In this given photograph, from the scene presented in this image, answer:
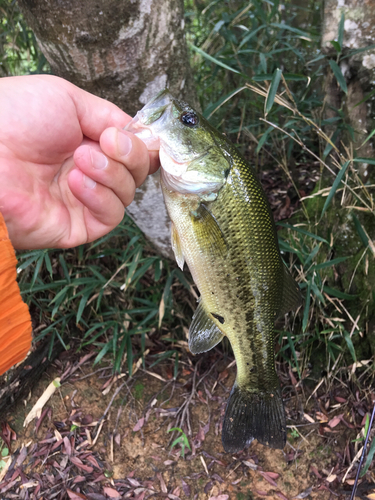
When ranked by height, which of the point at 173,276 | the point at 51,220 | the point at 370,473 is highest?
the point at 51,220

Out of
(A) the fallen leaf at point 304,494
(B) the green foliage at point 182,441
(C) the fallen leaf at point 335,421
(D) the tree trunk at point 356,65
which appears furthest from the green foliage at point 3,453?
(D) the tree trunk at point 356,65

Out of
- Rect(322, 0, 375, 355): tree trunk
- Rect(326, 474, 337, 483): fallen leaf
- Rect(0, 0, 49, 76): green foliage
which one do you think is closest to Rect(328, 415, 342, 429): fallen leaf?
Rect(326, 474, 337, 483): fallen leaf

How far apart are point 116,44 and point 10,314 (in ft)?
4.72

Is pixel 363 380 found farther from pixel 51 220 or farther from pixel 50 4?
pixel 50 4

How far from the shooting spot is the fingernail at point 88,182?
1332 mm

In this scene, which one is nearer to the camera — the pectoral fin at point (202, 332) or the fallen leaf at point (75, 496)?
the pectoral fin at point (202, 332)

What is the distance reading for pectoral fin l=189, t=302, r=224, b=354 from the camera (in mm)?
1745

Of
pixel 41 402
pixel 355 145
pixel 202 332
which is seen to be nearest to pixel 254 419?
pixel 202 332

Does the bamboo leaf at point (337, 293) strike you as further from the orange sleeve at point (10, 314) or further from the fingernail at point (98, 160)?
the orange sleeve at point (10, 314)

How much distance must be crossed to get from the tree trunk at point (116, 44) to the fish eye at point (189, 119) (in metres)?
0.56

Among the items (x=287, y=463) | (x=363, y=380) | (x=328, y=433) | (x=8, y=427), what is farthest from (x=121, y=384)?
(x=363, y=380)

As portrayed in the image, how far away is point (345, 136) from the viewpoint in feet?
8.60

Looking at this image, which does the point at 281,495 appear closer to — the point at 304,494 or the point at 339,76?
the point at 304,494

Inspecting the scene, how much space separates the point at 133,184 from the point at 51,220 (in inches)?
17.1
